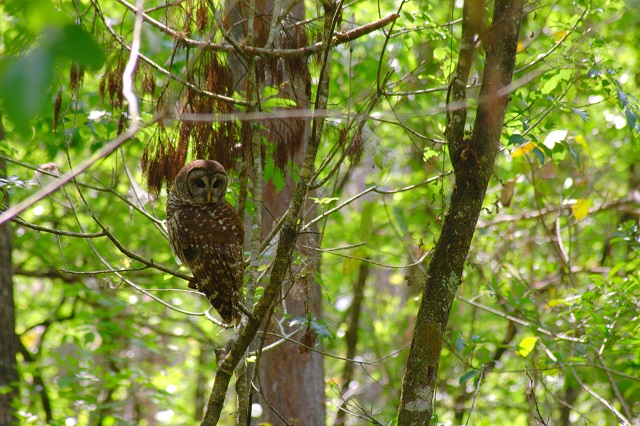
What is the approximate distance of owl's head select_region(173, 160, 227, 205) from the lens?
3644mm

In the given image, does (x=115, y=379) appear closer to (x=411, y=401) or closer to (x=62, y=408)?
(x=62, y=408)

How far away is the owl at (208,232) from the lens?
358 centimetres

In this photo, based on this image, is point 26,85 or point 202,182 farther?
point 202,182

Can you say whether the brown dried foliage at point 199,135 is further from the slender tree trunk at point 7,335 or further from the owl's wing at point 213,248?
the slender tree trunk at point 7,335

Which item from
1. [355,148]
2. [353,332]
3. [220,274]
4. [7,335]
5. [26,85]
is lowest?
[26,85]

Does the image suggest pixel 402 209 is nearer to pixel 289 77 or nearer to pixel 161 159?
pixel 289 77

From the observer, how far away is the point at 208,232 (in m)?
3.71

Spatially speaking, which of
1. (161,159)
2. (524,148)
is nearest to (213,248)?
(161,159)

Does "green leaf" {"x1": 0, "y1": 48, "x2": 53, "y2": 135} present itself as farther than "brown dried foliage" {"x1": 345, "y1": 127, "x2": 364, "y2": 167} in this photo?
No

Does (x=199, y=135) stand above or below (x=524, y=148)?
below

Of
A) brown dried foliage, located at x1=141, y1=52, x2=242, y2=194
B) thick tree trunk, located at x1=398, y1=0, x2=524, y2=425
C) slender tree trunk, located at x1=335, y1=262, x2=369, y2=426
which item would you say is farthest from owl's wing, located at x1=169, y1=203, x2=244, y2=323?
slender tree trunk, located at x1=335, y1=262, x2=369, y2=426

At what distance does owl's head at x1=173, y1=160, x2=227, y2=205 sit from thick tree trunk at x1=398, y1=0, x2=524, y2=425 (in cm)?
136

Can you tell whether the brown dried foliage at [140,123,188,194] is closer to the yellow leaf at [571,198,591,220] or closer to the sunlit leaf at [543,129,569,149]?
the sunlit leaf at [543,129,569,149]

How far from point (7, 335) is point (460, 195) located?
19.1 feet
